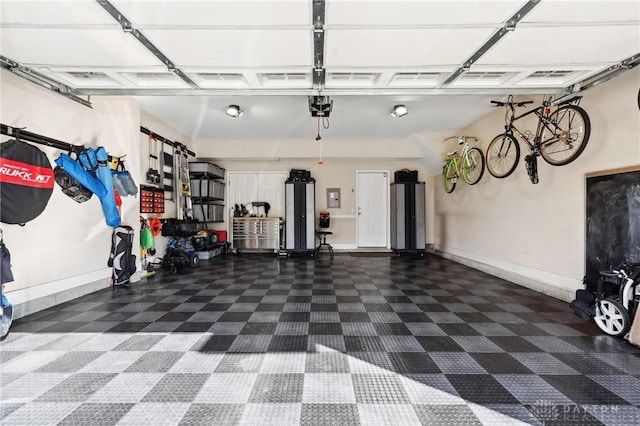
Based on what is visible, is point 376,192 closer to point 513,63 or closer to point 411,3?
point 513,63

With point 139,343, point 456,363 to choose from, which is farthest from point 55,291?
point 456,363

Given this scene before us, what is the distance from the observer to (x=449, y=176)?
618cm

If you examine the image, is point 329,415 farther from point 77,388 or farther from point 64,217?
point 64,217

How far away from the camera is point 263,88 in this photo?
9.82 ft

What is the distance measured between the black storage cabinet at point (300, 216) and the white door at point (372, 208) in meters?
1.55

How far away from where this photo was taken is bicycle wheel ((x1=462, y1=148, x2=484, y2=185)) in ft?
16.6

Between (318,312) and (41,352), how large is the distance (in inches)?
90.9

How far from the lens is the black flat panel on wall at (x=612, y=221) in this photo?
104 inches

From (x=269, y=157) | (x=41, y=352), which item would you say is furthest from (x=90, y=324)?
(x=269, y=157)

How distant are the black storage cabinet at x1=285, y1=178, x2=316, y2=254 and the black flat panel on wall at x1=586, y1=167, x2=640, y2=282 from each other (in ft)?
16.7

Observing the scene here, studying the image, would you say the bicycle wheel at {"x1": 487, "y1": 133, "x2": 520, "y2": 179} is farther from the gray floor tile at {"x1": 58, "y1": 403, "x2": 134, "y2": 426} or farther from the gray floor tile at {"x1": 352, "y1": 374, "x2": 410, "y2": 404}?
the gray floor tile at {"x1": 58, "y1": 403, "x2": 134, "y2": 426}

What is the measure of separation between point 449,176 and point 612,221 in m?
3.48

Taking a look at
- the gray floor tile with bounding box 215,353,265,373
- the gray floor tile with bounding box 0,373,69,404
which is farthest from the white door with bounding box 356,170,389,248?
the gray floor tile with bounding box 0,373,69,404

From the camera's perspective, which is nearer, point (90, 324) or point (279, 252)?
point (90, 324)
